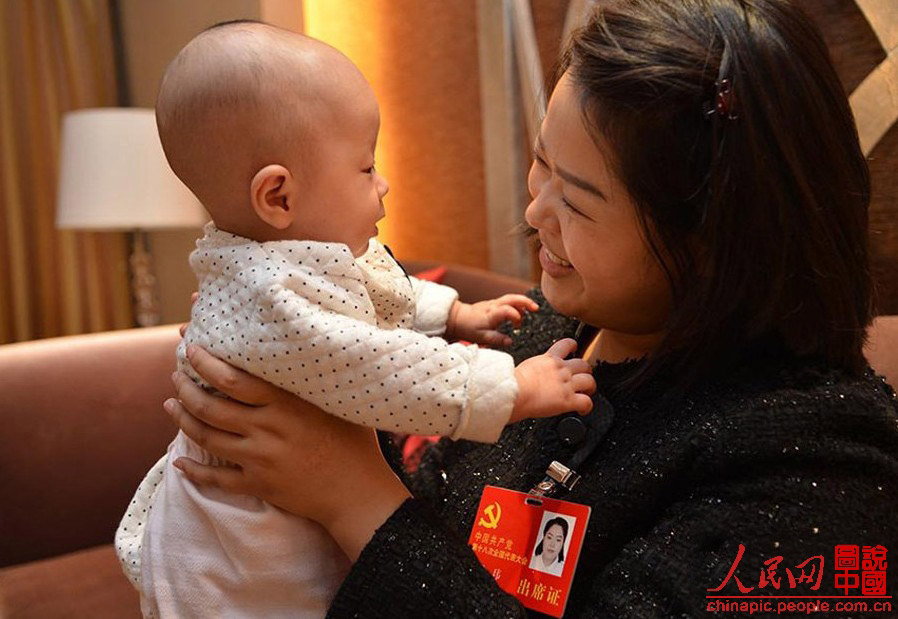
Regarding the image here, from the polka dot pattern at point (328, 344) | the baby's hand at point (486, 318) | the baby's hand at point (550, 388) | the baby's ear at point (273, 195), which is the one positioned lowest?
the baby's hand at point (486, 318)

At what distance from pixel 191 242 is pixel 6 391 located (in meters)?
1.74

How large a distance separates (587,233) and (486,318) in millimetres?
336

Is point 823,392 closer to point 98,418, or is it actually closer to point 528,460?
point 528,460

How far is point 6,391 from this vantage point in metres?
1.90

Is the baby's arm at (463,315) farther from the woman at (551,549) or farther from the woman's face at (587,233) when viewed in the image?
the woman at (551,549)

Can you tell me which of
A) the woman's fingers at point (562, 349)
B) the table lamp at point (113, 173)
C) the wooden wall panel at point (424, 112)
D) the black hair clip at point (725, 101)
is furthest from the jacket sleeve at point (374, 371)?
the table lamp at point (113, 173)

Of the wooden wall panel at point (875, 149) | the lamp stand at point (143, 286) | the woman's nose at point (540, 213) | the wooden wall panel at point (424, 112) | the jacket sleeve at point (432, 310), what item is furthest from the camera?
the lamp stand at point (143, 286)

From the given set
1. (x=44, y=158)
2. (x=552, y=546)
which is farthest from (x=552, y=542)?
(x=44, y=158)

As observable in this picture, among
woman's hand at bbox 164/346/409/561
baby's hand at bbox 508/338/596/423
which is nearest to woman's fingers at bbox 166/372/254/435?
woman's hand at bbox 164/346/409/561

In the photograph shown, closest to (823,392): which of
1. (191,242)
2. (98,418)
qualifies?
(98,418)

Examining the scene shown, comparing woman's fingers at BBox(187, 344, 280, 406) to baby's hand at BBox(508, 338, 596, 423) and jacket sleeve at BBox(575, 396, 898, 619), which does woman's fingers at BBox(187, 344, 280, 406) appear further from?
jacket sleeve at BBox(575, 396, 898, 619)

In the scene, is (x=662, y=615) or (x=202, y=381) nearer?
(x=662, y=615)

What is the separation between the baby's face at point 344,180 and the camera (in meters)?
0.88

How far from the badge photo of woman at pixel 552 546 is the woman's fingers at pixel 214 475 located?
33cm
